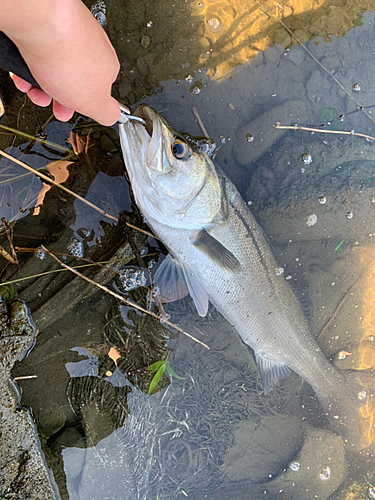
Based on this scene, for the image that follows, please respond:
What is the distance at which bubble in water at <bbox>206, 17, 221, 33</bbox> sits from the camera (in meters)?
3.01

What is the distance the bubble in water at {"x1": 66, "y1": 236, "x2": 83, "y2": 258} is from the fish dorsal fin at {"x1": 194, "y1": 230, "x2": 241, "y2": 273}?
105cm

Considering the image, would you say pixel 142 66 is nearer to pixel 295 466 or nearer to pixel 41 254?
pixel 41 254

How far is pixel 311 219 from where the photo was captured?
3.29 metres

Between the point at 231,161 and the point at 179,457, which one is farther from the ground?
the point at 231,161

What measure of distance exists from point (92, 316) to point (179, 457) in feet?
5.61

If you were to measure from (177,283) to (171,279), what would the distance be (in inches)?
2.6

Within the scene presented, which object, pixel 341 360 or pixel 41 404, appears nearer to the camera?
pixel 41 404

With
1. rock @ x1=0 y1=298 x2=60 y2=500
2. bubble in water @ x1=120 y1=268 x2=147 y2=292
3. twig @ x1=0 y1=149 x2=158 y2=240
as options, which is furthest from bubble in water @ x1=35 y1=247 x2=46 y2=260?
bubble in water @ x1=120 y1=268 x2=147 y2=292

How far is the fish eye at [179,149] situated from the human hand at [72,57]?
557 millimetres

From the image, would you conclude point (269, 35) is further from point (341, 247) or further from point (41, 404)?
point (41, 404)

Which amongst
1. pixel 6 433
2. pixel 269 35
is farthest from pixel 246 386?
pixel 269 35

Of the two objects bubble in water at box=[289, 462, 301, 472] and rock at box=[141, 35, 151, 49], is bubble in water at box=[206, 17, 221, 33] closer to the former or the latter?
rock at box=[141, 35, 151, 49]

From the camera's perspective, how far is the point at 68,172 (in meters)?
2.91

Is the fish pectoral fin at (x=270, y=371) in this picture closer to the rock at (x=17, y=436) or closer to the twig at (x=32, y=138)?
the rock at (x=17, y=436)
